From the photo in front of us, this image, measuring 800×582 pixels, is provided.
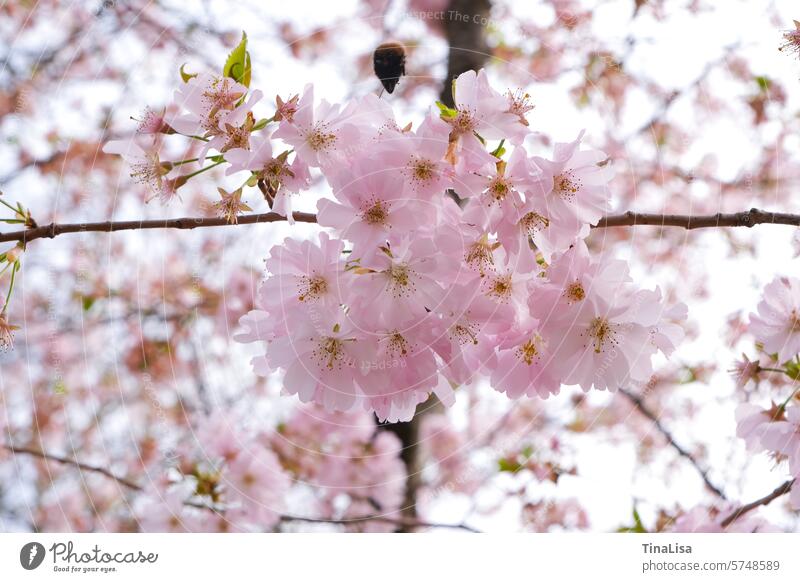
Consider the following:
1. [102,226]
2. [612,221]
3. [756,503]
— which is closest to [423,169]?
[612,221]

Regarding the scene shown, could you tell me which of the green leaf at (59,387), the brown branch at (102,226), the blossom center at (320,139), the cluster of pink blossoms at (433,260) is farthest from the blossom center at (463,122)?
the green leaf at (59,387)

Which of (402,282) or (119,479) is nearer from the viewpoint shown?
(402,282)

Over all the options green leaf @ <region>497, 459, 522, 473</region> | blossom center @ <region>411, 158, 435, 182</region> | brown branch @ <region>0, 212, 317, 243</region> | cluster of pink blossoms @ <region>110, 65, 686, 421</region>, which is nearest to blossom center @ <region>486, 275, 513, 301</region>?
cluster of pink blossoms @ <region>110, 65, 686, 421</region>

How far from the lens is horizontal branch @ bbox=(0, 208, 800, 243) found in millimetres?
654

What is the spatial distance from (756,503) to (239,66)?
2.90 feet

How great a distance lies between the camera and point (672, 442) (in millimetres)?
1164

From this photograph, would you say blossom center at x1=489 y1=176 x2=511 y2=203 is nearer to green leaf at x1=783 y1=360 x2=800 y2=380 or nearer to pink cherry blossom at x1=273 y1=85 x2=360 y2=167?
pink cherry blossom at x1=273 y1=85 x2=360 y2=167

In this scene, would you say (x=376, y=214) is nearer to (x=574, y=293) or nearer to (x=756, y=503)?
(x=574, y=293)

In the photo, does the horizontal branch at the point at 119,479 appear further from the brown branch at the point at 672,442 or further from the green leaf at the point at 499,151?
the green leaf at the point at 499,151

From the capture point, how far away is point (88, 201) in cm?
103

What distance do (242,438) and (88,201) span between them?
0.46 metres

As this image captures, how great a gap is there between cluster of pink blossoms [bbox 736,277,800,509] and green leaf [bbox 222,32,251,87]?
633mm

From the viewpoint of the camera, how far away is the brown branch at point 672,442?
39.6 inches

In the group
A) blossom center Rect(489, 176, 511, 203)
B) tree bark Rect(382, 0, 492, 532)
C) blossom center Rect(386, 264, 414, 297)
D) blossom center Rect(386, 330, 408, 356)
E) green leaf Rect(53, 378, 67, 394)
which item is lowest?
blossom center Rect(386, 330, 408, 356)
